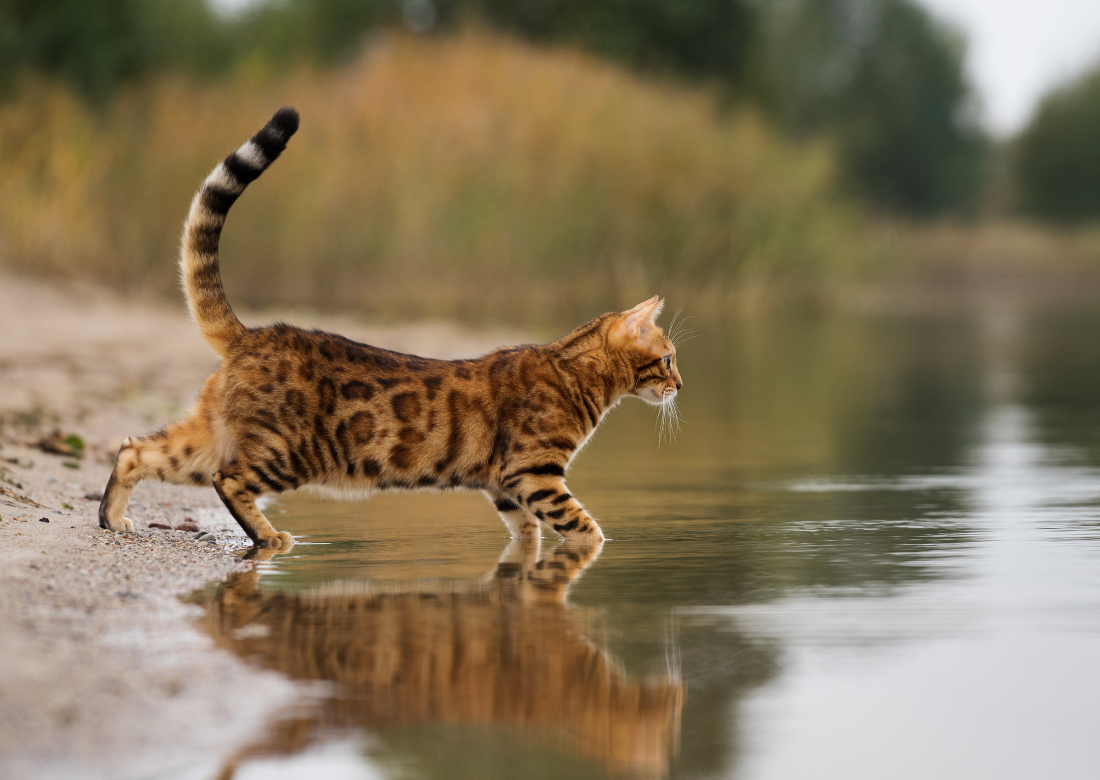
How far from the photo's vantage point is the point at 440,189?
63.2 feet

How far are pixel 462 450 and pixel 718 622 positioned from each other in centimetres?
182

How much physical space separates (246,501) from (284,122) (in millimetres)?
1403

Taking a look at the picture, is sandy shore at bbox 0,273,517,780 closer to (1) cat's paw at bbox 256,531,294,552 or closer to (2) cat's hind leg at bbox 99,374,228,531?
(1) cat's paw at bbox 256,531,294,552

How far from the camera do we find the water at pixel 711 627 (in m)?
2.71

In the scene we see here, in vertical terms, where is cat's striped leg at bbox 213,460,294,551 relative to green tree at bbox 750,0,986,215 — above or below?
below

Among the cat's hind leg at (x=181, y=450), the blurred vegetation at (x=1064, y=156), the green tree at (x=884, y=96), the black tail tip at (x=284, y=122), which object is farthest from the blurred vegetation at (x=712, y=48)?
the cat's hind leg at (x=181, y=450)

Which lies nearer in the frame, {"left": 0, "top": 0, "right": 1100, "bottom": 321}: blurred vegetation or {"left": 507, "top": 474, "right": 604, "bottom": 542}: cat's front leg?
{"left": 507, "top": 474, "right": 604, "bottom": 542}: cat's front leg

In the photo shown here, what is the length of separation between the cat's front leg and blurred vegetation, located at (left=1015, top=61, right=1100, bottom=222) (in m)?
49.4

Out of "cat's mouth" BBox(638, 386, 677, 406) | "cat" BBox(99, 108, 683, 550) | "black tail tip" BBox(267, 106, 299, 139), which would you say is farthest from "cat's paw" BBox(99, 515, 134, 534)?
"cat's mouth" BBox(638, 386, 677, 406)

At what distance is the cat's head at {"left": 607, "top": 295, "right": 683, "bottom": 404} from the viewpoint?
5773 mm

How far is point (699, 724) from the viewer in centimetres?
285

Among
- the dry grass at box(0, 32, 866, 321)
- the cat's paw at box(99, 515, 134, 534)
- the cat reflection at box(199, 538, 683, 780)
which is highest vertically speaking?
the dry grass at box(0, 32, 866, 321)

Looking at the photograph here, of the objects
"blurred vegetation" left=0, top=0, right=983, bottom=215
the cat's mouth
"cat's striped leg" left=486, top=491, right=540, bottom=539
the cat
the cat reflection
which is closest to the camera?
the cat reflection

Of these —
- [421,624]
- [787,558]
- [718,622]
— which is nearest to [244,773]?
[421,624]
